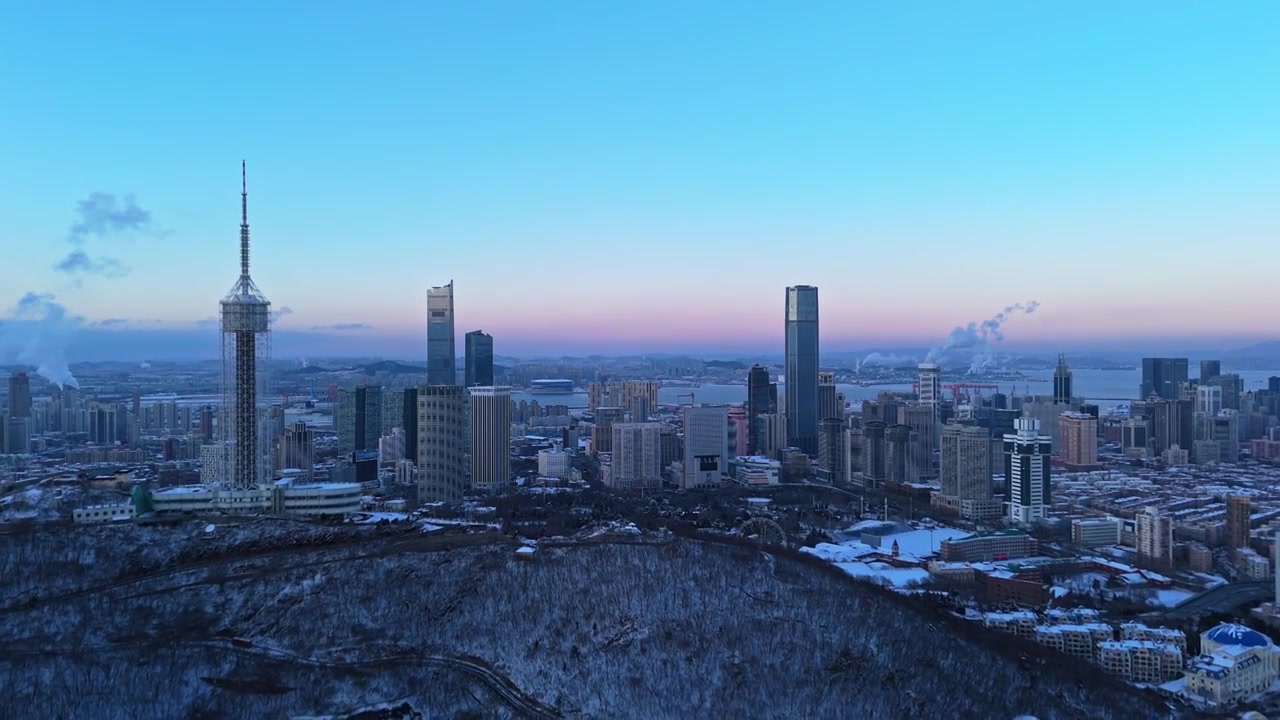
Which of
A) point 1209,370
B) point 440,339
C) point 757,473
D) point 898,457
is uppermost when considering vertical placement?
point 440,339

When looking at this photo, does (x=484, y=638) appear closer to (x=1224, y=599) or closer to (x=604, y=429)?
(x=1224, y=599)

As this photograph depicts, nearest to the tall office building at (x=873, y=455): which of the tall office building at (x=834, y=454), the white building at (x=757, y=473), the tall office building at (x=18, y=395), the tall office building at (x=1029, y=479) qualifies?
the tall office building at (x=834, y=454)

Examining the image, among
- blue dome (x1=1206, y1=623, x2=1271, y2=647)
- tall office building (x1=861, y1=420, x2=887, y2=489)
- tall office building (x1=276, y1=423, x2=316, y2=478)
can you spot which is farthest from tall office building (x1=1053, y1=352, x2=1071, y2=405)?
tall office building (x1=276, y1=423, x2=316, y2=478)

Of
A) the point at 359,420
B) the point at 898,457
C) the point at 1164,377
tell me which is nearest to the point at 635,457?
the point at 898,457

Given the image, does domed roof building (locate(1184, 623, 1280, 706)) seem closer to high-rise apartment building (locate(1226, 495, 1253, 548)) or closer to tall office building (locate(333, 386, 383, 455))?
high-rise apartment building (locate(1226, 495, 1253, 548))

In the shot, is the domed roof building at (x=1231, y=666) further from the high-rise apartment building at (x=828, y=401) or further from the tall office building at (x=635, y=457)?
the high-rise apartment building at (x=828, y=401)

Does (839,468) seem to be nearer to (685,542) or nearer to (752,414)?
(752,414)
